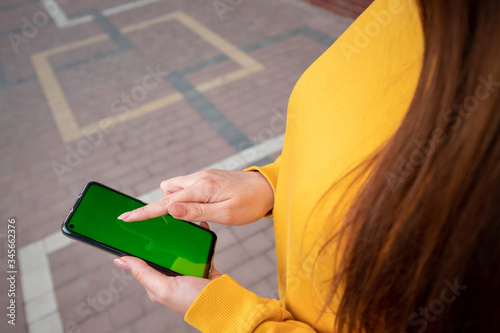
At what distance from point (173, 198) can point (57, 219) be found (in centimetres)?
222

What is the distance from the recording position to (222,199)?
3.86 ft

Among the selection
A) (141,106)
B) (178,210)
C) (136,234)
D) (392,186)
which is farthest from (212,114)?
(392,186)

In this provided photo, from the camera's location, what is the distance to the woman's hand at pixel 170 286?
958 mm

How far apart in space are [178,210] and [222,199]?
0.56 feet

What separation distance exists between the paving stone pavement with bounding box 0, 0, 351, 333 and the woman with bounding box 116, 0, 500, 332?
5.53 feet

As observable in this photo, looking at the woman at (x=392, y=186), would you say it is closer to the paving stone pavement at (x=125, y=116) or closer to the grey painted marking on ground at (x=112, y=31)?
the paving stone pavement at (x=125, y=116)

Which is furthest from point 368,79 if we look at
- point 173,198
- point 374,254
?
point 173,198

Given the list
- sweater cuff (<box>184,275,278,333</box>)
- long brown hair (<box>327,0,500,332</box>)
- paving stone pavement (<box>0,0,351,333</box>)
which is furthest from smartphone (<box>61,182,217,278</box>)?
paving stone pavement (<box>0,0,351,333</box>)

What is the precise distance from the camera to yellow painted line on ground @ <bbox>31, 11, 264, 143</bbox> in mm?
3779

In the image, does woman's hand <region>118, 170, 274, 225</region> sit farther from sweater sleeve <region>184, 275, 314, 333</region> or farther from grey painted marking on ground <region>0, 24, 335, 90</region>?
grey painted marking on ground <region>0, 24, 335, 90</region>

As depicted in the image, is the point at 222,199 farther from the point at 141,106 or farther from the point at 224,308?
the point at 141,106

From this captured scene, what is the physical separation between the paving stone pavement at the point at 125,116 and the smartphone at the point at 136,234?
1214 mm

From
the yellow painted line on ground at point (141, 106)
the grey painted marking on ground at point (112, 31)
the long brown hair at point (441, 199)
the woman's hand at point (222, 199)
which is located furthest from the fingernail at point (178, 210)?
the grey painted marking on ground at point (112, 31)

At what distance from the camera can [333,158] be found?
727 millimetres
